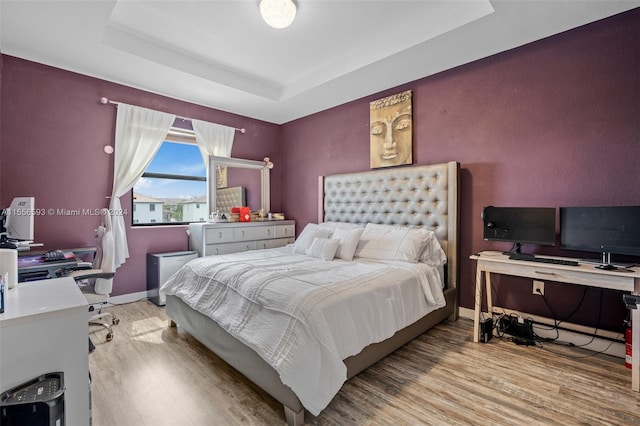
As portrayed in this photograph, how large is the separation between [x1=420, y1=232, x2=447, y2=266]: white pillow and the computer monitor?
129 inches

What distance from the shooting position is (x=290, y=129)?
16.5 ft

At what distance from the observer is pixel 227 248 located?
13.1 ft

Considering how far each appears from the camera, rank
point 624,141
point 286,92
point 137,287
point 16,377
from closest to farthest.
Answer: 1. point 16,377
2. point 624,141
3. point 137,287
4. point 286,92

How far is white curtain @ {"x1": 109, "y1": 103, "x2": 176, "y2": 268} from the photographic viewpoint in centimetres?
341

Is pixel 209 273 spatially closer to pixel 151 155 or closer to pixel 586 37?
pixel 151 155

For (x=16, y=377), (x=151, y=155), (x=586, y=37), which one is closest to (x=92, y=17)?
(x=151, y=155)

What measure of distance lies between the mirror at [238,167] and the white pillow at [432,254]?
9.34 ft

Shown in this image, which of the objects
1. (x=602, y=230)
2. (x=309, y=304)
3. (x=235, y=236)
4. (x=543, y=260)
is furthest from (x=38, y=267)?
(x=602, y=230)

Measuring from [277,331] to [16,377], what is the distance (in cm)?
106

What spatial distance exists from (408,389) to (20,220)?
304 centimetres

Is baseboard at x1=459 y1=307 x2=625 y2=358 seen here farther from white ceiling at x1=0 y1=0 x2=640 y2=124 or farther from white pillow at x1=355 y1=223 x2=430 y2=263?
white ceiling at x1=0 y1=0 x2=640 y2=124

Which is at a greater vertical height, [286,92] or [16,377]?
[286,92]

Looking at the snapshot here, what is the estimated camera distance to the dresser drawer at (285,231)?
15.3ft

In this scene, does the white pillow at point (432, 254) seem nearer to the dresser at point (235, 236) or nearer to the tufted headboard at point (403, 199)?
the tufted headboard at point (403, 199)
